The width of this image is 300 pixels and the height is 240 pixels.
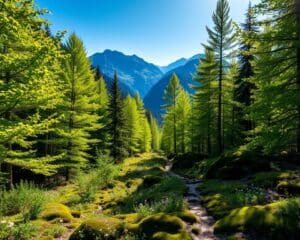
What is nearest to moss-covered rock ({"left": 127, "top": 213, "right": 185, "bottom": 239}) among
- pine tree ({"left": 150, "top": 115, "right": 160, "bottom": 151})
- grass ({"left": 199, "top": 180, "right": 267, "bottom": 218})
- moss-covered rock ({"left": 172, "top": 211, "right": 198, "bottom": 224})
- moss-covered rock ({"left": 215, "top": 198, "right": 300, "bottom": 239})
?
moss-covered rock ({"left": 172, "top": 211, "right": 198, "bottom": 224})

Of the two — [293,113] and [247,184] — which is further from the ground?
[293,113]

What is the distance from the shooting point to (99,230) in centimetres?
1072

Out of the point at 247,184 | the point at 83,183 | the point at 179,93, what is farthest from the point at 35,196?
the point at 179,93

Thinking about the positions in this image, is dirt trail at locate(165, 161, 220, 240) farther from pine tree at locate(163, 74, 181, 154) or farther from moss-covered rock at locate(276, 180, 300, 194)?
pine tree at locate(163, 74, 181, 154)

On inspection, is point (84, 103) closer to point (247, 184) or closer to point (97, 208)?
point (97, 208)

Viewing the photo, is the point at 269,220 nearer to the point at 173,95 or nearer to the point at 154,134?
the point at 173,95

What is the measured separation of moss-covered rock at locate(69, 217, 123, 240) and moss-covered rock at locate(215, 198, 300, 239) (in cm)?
352

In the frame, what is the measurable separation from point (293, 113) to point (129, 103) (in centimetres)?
4704

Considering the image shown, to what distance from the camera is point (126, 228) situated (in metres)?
11.0

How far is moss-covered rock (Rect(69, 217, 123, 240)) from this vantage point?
10.6m

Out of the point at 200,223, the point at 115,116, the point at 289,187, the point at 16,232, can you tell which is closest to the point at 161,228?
the point at 200,223

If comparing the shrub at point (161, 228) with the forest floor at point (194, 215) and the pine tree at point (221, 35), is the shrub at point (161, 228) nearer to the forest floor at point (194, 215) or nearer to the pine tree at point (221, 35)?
the forest floor at point (194, 215)

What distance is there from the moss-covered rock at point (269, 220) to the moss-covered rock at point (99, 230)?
3520mm

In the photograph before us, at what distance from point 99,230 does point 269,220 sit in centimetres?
567
